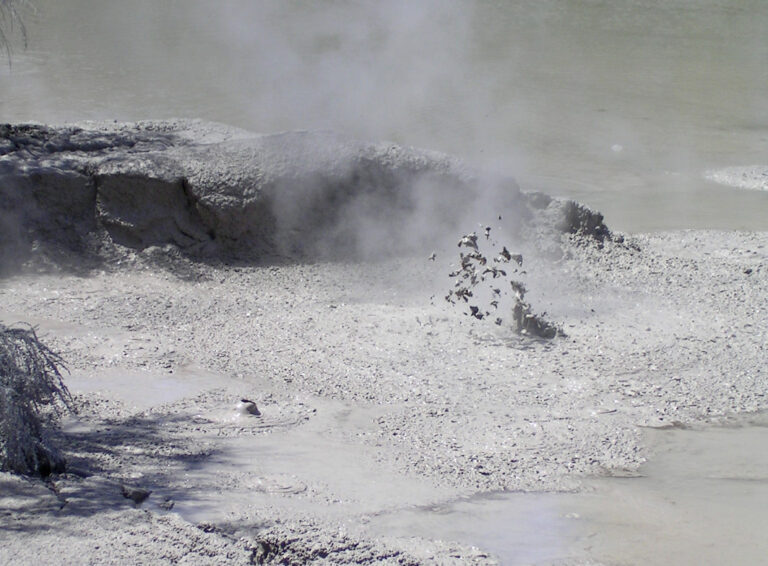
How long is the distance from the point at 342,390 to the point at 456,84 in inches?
366

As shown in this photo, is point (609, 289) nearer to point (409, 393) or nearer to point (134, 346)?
point (409, 393)

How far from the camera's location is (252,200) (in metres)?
6.12

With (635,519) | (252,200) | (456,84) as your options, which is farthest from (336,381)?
(456,84)

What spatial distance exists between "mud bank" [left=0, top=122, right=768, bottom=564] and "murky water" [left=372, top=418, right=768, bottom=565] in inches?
2.8

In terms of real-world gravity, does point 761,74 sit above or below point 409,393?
above

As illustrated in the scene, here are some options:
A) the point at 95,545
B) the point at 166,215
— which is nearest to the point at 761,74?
the point at 166,215

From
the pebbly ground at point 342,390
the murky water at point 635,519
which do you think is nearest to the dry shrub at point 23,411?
the pebbly ground at point 342,390

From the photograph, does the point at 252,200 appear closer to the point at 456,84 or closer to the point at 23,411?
the point at 23,411

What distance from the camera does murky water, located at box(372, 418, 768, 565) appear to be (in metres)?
3.27

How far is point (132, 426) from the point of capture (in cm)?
409

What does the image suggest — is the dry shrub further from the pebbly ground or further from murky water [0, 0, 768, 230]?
murky water [0, 0, 768, 230]

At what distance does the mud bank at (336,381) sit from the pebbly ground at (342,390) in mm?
12

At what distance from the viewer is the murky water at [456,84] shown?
10234mm

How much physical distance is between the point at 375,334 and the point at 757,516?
2.25 metres
